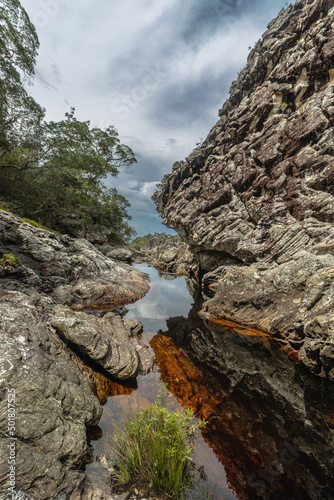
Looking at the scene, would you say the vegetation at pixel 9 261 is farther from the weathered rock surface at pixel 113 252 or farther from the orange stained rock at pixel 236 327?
the weathered rock surface at pixel 113 252

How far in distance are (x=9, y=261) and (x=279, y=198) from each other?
27.6 m

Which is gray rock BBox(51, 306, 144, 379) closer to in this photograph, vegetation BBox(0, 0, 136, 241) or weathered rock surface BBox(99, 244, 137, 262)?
vegetation BBox(0, 0, 136, 241)

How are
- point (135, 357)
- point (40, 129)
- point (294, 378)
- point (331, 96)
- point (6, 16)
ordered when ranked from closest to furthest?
point (135, 357)
point (294, 378)
point (6, 16)
point (331, 96)
point (40, 129)

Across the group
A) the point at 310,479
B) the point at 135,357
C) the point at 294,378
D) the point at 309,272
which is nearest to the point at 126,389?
the point at 135,357

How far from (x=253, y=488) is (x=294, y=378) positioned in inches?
260

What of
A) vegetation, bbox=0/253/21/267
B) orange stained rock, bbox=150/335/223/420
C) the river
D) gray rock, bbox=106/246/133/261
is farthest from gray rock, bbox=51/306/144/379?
gray rock, bbox=106/246/133/261

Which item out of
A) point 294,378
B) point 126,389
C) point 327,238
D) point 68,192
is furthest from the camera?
point 68,192

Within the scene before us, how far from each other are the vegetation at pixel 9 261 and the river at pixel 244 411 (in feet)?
32.9

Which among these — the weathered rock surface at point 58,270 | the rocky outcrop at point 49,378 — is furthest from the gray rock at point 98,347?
the weathered rock surface at point 58,270

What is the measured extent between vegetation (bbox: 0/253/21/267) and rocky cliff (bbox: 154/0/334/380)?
16.7 meters

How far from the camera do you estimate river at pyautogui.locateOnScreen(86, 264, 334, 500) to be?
4762 mm

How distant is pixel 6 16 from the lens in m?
14.8

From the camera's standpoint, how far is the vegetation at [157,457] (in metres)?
3.88

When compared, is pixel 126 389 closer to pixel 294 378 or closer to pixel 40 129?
pixel 294 378
